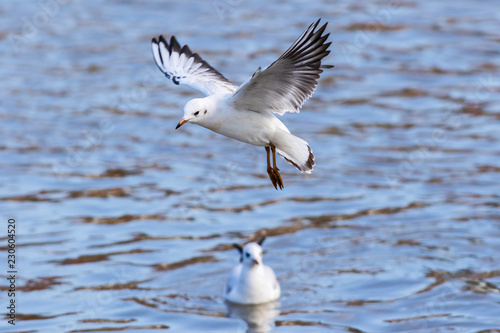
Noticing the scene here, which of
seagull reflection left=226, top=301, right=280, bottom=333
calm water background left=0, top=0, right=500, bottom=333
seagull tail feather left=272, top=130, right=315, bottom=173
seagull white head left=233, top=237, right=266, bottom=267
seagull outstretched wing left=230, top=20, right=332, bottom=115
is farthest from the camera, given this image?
calm water background left=0, top=0, right=500, bottom=333

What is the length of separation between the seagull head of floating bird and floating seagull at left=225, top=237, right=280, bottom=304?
24.9 ft

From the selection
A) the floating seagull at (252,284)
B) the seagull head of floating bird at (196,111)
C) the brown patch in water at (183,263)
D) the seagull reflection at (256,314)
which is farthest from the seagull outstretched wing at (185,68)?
the brown patch in water at (183,263)

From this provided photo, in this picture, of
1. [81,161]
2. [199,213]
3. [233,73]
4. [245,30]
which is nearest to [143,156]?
[81,161]

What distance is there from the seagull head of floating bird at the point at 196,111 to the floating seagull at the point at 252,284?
24.9 feet

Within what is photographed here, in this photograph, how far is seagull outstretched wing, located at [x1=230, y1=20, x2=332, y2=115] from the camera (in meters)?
7.91

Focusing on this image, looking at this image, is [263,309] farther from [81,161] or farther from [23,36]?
[23,36]

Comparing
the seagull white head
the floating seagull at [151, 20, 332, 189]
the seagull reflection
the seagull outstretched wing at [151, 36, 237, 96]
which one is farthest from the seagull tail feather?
the seagull reflection

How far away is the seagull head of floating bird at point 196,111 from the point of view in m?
7.96

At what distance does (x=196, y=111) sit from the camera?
8.00 m

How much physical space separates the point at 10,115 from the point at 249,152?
5.62 m

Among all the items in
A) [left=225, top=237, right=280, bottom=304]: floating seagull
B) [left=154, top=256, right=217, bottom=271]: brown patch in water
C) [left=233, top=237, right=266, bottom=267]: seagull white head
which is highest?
[left=154, top=256, right=217, bottom=271]: brown patch in water

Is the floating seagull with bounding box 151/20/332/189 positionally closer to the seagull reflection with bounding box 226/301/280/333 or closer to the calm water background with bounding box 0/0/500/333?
the calm water background with bounding box 0/0/500/333

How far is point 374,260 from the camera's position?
17250mm

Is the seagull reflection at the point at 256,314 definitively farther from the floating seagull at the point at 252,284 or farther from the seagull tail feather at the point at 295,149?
the seagull tail feather at the point at 295,149
